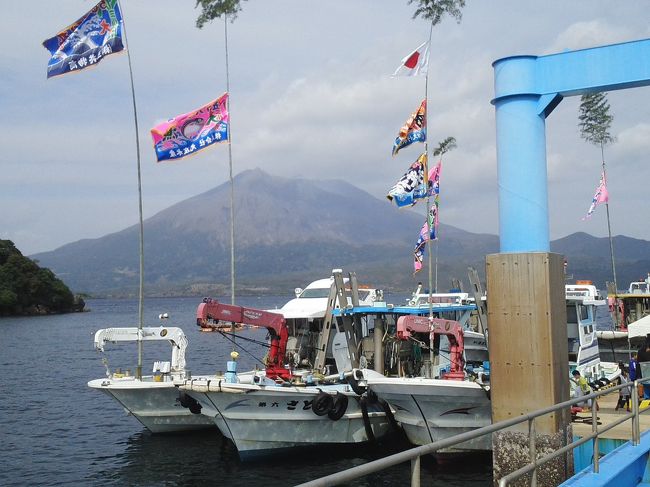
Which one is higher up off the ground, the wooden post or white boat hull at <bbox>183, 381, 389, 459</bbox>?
the wooden post

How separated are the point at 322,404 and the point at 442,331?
3.83 metres

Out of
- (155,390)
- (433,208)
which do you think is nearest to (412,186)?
(433,208)

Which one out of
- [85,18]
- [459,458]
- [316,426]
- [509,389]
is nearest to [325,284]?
[316,426]

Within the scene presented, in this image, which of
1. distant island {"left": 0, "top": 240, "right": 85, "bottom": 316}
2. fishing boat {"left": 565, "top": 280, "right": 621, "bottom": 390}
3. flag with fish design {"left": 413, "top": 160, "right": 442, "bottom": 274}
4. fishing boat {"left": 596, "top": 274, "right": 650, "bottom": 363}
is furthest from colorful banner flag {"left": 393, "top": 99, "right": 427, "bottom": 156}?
distant island {"left": 0, "top": 240, "right": 85, "bottom": 316}

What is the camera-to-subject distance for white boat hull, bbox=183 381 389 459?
1778 cm

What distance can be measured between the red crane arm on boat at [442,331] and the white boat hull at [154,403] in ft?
23.4

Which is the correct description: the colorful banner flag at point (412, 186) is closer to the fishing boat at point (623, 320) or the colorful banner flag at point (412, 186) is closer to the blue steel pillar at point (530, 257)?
the blue steel pillar at point (530, 257)

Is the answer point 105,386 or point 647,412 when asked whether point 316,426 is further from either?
point 647,412

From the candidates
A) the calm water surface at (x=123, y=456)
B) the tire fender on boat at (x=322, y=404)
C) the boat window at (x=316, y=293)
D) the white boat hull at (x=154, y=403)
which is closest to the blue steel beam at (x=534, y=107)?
the calm water surface at (x=123, y=456)

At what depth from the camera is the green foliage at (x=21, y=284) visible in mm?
120812

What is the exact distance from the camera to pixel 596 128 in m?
45.5

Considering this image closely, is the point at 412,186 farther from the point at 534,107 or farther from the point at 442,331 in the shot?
the point at 534,107

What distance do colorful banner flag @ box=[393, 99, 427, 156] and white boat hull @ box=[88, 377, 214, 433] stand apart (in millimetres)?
10020

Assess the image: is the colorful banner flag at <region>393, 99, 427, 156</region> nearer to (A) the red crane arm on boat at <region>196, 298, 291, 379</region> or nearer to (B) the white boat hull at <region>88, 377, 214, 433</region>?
(A) the red crane arm on boat at <region>196, 298, 291, 379</region>
